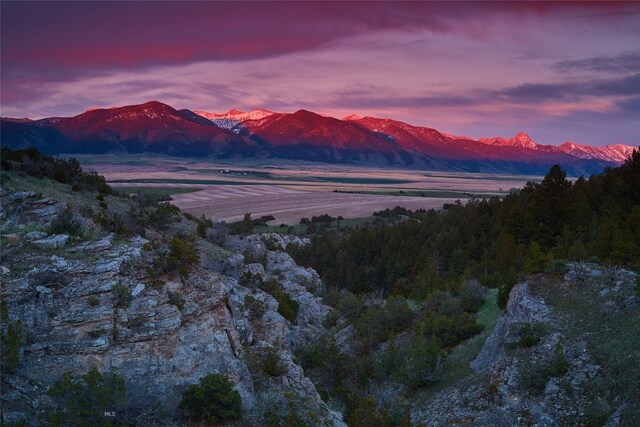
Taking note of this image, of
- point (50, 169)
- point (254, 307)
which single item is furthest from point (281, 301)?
point (50, 169)

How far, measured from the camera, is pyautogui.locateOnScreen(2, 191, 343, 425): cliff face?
33.4 feet

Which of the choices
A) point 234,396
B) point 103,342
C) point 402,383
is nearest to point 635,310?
point 402,383

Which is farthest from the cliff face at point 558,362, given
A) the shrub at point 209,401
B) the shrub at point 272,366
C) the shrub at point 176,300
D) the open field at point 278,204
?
the open field at point 278,204

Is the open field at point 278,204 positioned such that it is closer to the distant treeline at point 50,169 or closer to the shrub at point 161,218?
the distant treeline at point 50,169

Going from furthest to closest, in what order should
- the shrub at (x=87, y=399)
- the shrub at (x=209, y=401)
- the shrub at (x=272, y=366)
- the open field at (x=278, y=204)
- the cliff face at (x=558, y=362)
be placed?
the open field at (x=278, y=204)
the shrub at (x=272, y=366)
the cliff face at (x=558, y=362)
the shrub at (x=209, y=401)
the shrub at (x=87, y=399)

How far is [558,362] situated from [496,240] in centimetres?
2782

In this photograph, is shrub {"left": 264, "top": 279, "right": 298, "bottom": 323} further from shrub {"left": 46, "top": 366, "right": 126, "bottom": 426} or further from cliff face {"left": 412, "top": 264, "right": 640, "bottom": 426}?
shrub {"left": 46, "top": 366, "right": 126, "bottom": 426}

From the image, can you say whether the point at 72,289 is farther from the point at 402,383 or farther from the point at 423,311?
the point at 423,311

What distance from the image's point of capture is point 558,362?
13477 mm

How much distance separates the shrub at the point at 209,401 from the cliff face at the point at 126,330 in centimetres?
37

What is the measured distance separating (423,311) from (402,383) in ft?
23.1

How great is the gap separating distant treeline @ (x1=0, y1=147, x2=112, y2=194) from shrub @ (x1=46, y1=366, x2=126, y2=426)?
57.9ft

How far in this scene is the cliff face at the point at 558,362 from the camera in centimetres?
1230

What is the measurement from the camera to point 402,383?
A: 17625 millimetres
